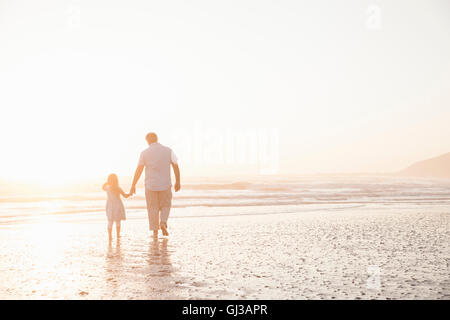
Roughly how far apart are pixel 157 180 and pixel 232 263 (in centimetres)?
362

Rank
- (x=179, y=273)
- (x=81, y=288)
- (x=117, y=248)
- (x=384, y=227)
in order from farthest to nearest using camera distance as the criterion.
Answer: (x=384, y=227) → (x=117, y=248) → (x=179, y=273) → (x=81, y=288)

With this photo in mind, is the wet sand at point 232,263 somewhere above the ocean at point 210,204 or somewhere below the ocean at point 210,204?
above

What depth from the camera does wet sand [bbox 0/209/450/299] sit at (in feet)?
16.5

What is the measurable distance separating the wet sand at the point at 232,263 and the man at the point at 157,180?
51 cm

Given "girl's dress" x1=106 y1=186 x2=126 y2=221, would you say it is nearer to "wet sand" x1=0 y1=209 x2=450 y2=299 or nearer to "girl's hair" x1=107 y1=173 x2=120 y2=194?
"girl's hair" x1=107 y1=173 x2=120 y2=194

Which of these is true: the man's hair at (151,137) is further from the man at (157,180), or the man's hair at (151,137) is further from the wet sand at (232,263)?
the wet sand at (232,263)

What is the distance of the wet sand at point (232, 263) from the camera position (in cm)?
504

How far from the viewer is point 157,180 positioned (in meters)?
9.79

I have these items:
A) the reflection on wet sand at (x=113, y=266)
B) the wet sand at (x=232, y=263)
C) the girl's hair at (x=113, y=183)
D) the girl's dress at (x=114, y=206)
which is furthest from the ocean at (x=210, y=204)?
the reflection on wet sand at (x=113, y=266)
